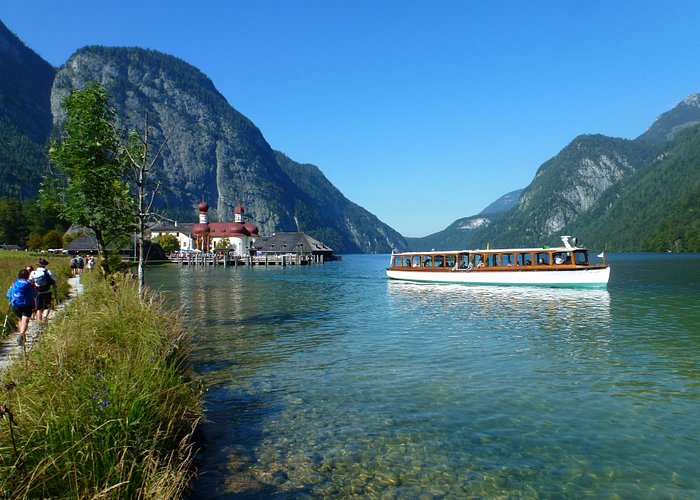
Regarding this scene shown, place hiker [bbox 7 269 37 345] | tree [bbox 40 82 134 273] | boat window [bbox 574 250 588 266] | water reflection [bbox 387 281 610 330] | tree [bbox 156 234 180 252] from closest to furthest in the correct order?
hiker [bbox 7 269 37 345] → tree [bbox 40 82 134 273] → water reflection [bbox 387 281 610 330] → boat window [bbox 574 250 588 266] → tree [bbox 156 234 180 252]

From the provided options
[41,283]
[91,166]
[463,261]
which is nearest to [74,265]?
[91,166]

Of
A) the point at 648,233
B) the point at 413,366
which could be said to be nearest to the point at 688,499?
the point at 413,366

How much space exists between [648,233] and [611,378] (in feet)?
726

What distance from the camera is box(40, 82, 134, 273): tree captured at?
16.8 meters

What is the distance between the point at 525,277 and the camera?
40656mm

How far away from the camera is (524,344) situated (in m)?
15.2

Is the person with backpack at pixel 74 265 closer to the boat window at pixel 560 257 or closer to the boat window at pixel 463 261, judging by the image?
the boat window at pixel 463 261

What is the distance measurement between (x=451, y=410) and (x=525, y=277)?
34380 millimetres

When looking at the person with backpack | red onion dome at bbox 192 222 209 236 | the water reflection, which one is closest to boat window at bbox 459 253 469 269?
the water reflection

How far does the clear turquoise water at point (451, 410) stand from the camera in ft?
20.9

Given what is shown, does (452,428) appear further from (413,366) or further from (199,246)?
(199,246)

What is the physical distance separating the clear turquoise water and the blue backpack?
436 centimetres

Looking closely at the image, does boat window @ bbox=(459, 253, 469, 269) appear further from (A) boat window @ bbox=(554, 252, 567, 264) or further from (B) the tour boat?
(A) boat window @ bbox=(554, 252, 567, 264)

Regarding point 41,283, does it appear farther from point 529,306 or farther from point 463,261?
point 463,261
